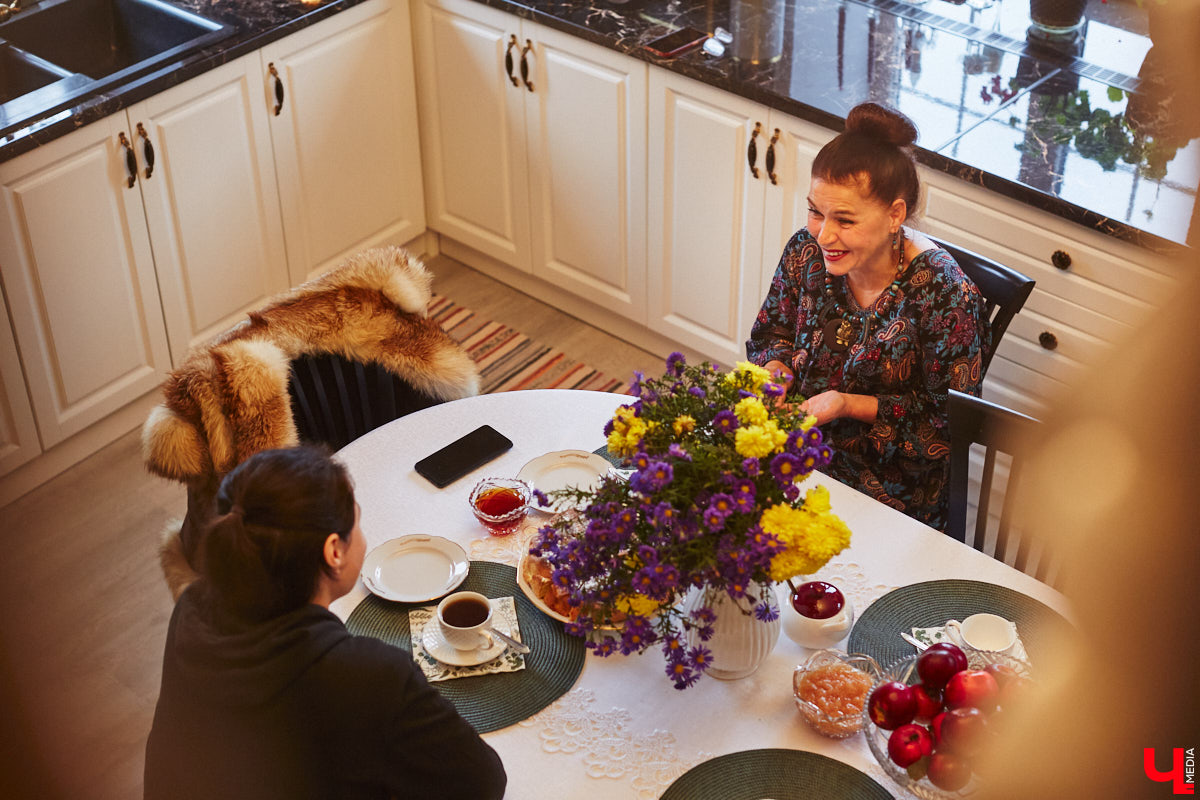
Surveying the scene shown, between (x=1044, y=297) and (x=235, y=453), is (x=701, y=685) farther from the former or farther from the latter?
(x=1044, y=297)

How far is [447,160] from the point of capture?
3580 millimetres

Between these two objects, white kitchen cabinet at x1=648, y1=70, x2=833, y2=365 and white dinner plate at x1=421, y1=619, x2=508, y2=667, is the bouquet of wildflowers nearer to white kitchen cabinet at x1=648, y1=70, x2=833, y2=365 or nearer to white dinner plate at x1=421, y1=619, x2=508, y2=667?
white dinner plate at x1=421, y1=619, x2=508, y2=667

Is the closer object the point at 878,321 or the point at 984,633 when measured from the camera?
the point at 984,633

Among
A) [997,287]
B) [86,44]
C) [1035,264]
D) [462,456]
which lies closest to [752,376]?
[462,456]

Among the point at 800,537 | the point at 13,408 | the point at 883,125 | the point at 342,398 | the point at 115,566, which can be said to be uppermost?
the point at 883,125

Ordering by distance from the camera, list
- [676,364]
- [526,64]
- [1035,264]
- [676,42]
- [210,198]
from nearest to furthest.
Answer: [676,364], [1035,264], [676,42], [210,198], [526,64]

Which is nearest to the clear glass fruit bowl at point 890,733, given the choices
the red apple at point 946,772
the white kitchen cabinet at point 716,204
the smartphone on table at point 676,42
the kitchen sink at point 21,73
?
the red apple at point 946,772

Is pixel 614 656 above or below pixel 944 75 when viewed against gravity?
below

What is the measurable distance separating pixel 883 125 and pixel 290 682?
1.28 meters

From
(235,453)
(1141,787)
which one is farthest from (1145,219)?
(1141,787)

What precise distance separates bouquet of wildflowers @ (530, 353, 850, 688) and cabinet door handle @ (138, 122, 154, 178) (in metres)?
1.86

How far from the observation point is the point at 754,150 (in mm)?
2826

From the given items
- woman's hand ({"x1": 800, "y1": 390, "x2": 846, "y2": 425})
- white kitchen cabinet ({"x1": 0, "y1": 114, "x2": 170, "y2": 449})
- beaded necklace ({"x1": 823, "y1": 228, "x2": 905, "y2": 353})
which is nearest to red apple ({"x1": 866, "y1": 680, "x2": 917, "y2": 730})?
woman's hand ({"x1": 800, "y1": 390, "x2": 846, "y2": 425})

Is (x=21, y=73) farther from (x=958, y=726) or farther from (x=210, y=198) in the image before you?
(x=958, y=726)
